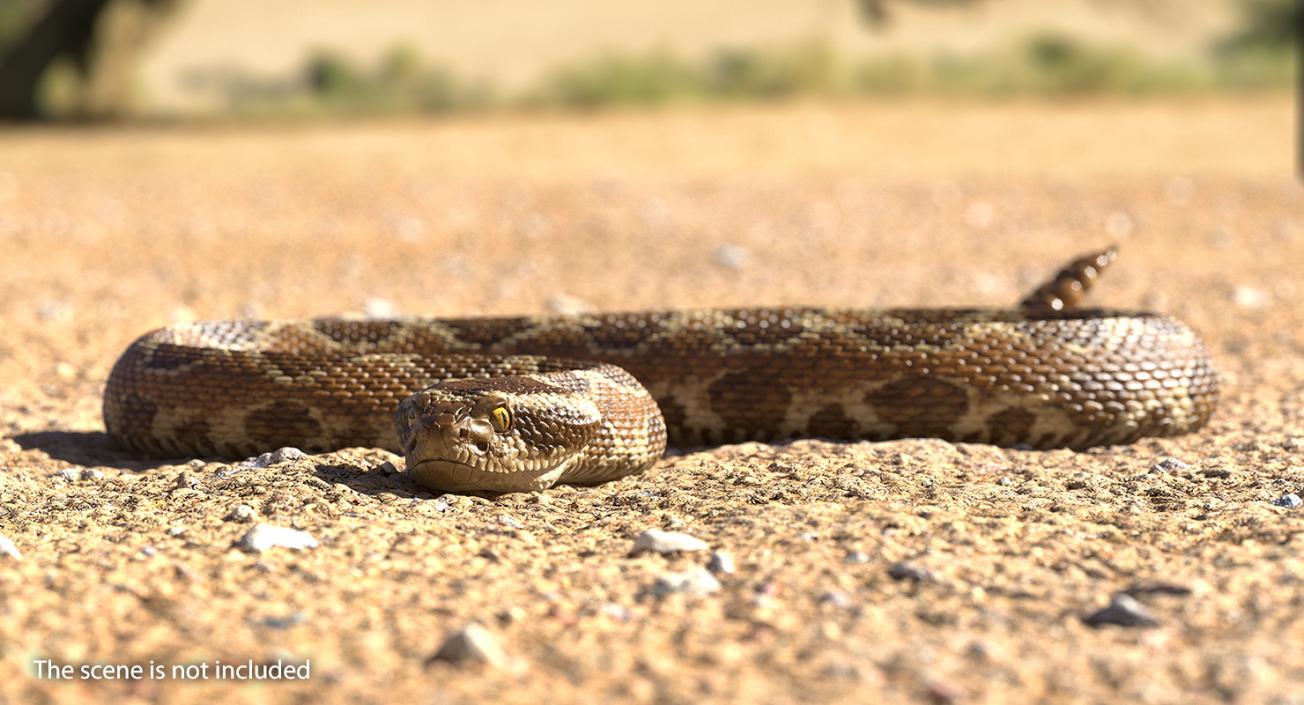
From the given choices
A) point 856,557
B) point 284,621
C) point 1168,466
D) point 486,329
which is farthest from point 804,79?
point 284,621

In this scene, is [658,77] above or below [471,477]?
above

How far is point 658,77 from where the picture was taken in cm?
2822

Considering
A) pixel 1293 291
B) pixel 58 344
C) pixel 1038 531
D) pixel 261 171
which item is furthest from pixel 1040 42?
pixel 1038 531

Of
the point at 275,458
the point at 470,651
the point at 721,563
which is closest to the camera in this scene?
the point at 470,651

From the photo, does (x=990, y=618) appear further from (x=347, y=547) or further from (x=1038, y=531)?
(x=347, y=547)

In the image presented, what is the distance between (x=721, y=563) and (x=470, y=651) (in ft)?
3.68

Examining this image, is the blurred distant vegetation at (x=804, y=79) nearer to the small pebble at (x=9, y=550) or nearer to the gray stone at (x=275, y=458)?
the gray stone at (x=275, y=458)

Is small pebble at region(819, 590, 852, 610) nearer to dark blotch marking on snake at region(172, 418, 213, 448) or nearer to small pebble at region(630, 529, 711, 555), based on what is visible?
small pebble at region(630, 529, 711, 555)

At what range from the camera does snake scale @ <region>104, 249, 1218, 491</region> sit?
6.79m

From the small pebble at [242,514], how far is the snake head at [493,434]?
0.68 metres

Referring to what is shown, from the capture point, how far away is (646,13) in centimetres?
3344

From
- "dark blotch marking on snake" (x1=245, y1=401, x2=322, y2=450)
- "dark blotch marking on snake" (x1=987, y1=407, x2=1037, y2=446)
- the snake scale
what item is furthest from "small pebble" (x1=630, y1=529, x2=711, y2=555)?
"dark blotch marking on snake" (x1=987, y1=407, x2=1037, y2=446)

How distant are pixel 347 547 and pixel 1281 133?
23385mm

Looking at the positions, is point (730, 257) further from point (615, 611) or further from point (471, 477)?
point (615, 611)
